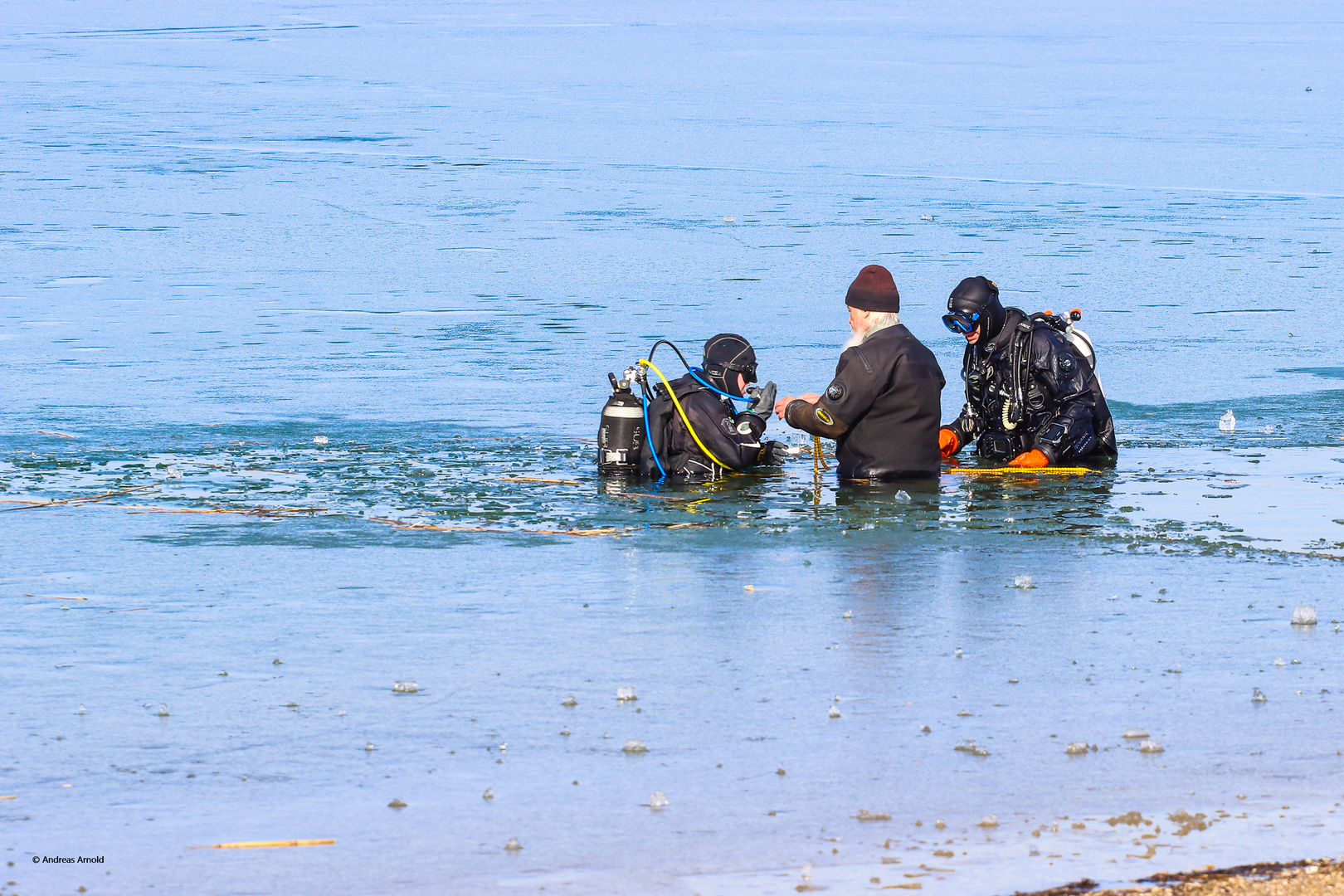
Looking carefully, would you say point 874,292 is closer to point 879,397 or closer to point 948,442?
point 879,397

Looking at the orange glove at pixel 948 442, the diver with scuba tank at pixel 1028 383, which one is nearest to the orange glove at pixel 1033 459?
the diver with scuba tank at pixel 1028 383

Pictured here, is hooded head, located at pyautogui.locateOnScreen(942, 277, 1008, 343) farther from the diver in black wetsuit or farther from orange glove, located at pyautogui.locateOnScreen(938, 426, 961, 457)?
the diver in black wetsuit

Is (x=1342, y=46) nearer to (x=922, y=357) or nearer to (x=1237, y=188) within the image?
(x=1237, y=188)

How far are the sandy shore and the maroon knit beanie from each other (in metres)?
5.03

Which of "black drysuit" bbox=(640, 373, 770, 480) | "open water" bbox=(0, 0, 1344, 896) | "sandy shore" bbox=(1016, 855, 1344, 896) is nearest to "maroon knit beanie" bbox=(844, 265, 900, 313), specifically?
"black drysuit" bbox=(640, 373, 770, 480)

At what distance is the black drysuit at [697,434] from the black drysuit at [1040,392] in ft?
4.84

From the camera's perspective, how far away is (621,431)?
948 centimetres

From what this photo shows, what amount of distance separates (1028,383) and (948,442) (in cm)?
54

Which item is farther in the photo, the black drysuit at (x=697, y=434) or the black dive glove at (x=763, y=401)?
the black drysuit at (x=697, y=434)

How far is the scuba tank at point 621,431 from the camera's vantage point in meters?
9.45

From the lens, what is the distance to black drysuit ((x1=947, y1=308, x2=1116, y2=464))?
1016cm

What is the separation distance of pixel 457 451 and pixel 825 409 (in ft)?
7.53

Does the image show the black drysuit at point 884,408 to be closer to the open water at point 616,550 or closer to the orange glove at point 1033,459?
the open water at point 616,550

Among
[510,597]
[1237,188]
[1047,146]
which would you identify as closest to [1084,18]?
[1047,146]
